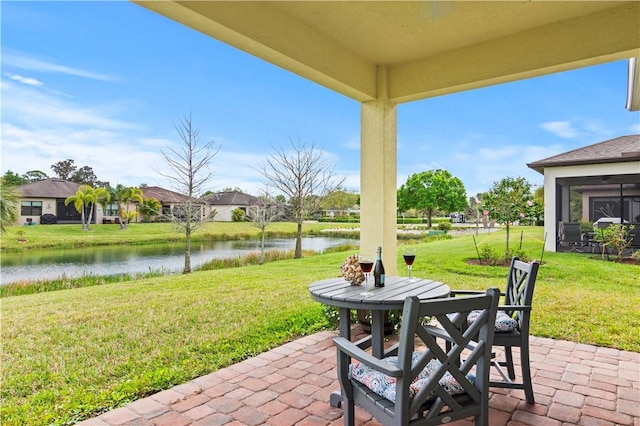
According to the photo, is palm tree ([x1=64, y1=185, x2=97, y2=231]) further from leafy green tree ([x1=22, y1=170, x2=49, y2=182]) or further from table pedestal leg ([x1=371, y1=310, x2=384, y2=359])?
table pedestal leg ([x1=371, y1=310, x2=384, y2=359])

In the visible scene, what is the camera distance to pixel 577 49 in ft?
9.28

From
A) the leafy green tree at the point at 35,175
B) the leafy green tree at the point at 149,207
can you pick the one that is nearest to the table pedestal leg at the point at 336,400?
the leafy green tree at the point at 149,207

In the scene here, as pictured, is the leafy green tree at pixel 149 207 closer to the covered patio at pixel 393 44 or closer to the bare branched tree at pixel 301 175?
the bare branched tree at pixel 301 175

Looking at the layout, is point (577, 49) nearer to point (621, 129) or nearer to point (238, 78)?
point (621, 129)

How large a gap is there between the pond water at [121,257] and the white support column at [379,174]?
25.6 feet

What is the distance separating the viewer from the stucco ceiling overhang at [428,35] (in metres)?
2.53

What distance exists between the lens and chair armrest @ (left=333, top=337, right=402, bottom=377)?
1496mm

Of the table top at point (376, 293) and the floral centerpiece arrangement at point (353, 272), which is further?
the floral centerpiece arrangement at point (353, 272)

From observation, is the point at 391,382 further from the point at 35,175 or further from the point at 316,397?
the point at 35,175

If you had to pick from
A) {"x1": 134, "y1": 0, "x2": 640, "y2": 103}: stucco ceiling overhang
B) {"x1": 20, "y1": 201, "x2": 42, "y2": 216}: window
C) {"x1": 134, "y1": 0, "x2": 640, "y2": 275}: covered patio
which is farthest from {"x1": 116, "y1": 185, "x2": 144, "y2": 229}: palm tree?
{"x1": 134, "y1": 0, "x2": 640, "y2": 103}: stucco ceiling overhang

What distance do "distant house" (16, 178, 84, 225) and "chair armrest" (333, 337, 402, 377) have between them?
19.0m

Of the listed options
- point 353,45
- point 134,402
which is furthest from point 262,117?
point 134,402

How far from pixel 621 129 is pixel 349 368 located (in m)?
14.7

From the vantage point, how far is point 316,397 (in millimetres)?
2494
